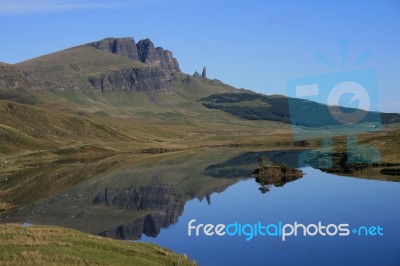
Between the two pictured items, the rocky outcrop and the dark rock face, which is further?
the dark rock face

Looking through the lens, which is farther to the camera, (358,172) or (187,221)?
(358,172)

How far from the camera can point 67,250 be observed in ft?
136

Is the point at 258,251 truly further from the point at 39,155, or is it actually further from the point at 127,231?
the point at 39,155

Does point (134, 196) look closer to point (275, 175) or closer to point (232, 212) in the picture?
point (232, 212)

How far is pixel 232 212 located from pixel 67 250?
4125 centimetres

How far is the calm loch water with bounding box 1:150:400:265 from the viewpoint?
52875 millimetres

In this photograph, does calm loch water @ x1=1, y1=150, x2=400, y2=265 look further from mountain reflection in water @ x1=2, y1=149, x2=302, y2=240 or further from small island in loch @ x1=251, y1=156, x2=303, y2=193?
small island in loch @ x1=251, y1=156, x2=303, y2=193

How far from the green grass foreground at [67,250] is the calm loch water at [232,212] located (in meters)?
7.12

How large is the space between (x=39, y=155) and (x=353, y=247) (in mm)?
138563

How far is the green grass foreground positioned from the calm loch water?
7123mm

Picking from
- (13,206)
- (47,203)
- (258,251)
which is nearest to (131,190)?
(47,203)

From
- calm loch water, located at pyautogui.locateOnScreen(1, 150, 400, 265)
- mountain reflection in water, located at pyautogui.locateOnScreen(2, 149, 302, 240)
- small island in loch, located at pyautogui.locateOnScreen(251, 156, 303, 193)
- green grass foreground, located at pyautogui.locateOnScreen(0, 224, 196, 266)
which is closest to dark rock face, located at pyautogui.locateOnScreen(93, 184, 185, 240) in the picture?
mountain reflection in water, located at pyautogui.locateOnScreen(2, 149, 302, 240)

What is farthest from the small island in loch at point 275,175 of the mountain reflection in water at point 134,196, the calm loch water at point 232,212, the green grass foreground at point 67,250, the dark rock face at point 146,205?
the green grass foreground at point 67,250

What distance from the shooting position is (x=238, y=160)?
17312cm
